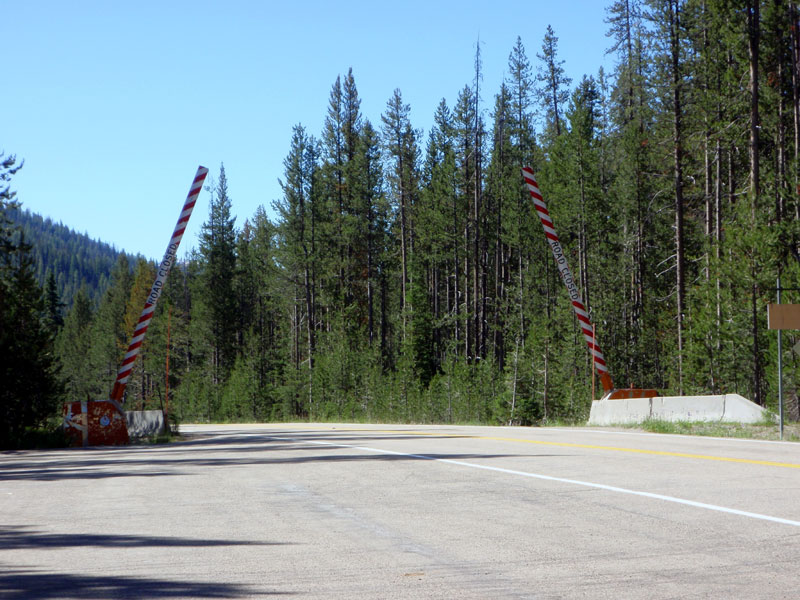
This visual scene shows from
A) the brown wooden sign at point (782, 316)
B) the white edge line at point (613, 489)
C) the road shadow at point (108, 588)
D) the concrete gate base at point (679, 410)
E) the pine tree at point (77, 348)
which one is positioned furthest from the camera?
the pine tree at point (77, 348)

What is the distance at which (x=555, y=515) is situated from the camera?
7289mm

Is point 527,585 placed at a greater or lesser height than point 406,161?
lesser

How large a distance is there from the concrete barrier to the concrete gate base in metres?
11.5

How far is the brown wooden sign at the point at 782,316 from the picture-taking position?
16.3m

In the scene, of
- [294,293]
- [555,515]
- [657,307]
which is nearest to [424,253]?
[294,293]

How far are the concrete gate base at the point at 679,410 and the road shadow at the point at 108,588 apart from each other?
51.0ft

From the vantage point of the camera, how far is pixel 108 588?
16.9 feet

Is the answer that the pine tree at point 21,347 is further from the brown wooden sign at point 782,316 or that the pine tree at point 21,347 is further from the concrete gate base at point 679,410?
the brown wooden sign at point 782,316

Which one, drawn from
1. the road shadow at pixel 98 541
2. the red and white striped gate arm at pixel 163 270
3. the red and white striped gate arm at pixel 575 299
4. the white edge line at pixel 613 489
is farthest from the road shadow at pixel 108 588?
the red and white striped gate arm at pixel 575 299

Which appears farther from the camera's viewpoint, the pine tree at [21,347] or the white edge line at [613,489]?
the pine tree at [21,347]

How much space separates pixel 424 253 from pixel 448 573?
58677 mm

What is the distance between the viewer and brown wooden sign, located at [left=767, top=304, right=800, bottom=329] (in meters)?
16.3

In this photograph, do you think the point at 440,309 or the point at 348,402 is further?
the point at 440,309

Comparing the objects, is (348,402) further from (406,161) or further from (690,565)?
(690,565)
